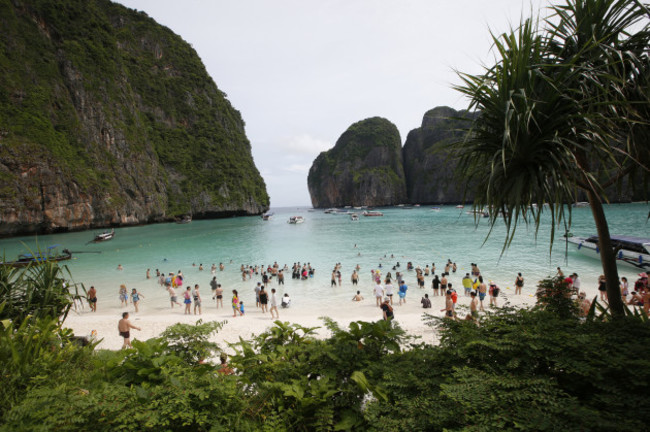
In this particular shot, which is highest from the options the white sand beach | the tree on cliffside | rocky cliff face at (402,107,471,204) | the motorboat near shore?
rocky cliff face at (402,107,471,204)

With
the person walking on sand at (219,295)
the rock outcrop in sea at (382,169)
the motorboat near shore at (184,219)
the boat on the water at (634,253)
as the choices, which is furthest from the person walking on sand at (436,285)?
the rock outcrop in sea at (382,169)

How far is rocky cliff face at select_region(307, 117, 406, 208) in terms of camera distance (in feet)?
470

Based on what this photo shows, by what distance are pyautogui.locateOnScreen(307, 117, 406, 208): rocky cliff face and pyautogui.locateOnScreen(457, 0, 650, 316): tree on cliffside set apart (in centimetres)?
14060

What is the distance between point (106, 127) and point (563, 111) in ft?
256

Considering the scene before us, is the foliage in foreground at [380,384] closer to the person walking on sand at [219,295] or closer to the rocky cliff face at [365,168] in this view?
the person walking on sand at [219,295]

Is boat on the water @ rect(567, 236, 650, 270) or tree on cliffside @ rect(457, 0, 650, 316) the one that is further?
boat on the water @ rect(567, 236, 650, 270)

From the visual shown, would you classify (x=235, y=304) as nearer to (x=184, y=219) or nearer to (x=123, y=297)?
(x=123, y=297)

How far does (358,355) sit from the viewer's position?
2.96m

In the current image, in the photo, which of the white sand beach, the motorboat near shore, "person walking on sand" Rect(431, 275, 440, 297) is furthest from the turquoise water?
the motorboat near shore

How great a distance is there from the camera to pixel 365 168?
5940 inches

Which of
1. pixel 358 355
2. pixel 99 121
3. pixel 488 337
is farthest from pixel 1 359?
pixel 99 121

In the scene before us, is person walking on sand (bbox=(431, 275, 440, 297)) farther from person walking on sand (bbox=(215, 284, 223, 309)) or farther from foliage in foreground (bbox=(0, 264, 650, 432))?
foliage in foreground (bbox=(0, 264, 650, 432))

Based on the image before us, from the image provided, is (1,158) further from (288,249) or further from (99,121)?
(288,249)

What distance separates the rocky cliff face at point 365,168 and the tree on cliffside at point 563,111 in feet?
461
